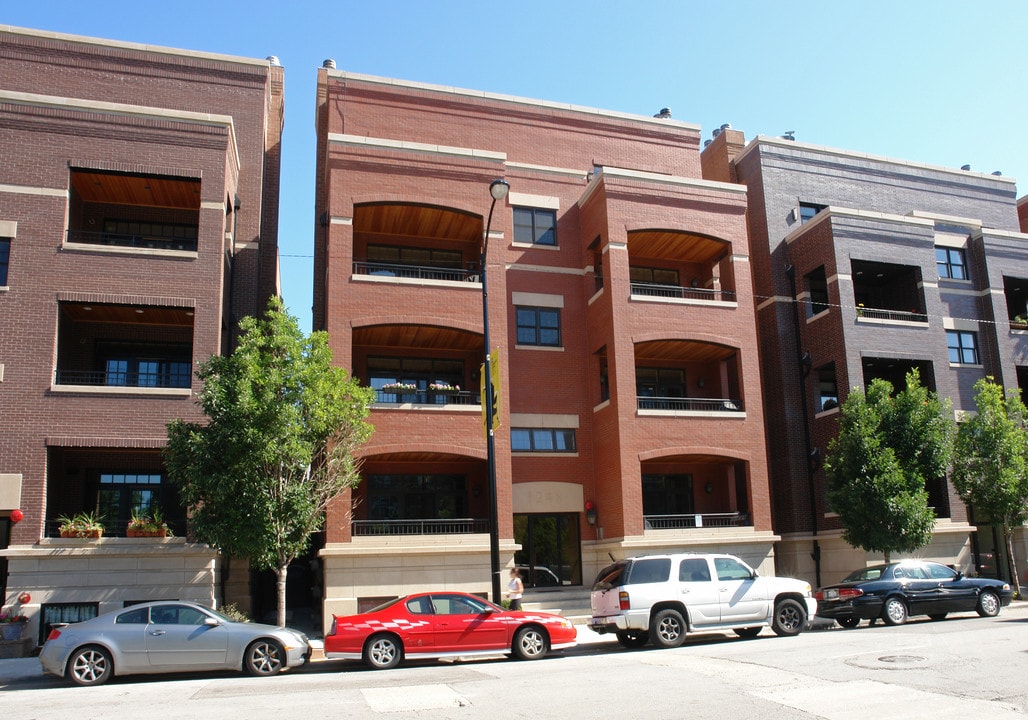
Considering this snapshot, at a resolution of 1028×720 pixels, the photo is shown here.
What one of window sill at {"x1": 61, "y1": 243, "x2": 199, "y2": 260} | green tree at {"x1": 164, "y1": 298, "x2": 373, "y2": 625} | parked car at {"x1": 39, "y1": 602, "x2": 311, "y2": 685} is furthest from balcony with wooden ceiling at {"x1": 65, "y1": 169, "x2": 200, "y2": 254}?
parked car at {"x1": 39, "y1": 602, "x2": 311, "y2": 685}

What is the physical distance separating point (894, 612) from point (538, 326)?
43.8ft

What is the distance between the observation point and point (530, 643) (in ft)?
53.3

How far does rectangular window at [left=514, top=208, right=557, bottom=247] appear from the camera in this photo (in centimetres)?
2879

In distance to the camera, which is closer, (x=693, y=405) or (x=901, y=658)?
(x=901, y=658)

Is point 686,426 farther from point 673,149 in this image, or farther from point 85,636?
point 85,636

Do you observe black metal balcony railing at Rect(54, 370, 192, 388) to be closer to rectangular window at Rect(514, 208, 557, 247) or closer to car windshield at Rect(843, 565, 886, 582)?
rectangular window at Rect(514, 208, 557, 247)

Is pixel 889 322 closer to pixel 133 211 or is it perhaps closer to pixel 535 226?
pixel 535 226

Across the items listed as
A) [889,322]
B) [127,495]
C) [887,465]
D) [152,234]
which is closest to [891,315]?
[889,322]

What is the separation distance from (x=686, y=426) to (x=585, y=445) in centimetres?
333

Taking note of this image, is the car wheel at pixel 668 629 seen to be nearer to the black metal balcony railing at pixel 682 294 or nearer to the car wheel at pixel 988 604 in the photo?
the car wheel at pixel 988 604

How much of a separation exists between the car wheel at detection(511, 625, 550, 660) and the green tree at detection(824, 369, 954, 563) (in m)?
12.5

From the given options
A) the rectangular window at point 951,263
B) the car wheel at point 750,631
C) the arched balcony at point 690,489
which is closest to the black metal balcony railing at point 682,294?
the arched balcony at point 690,489

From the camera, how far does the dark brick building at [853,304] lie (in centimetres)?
2897

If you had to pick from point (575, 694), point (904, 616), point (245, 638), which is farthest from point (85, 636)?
point (904, 616)
